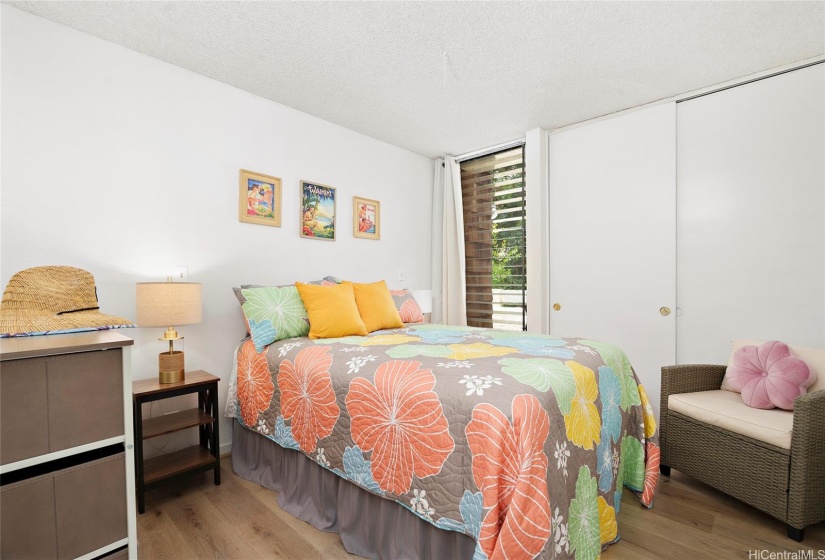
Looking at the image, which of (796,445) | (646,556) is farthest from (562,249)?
(646,556)

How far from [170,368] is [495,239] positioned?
125 inches

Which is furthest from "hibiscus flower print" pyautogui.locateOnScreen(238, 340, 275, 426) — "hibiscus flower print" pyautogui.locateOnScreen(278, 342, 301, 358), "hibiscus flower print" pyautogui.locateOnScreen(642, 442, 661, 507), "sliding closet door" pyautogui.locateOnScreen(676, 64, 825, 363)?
"sliding closet door" pyautogui.locateOnScreen(676, 64, 825, 363)

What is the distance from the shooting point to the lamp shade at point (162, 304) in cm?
210

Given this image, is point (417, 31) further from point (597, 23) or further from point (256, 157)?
point (256, 157)

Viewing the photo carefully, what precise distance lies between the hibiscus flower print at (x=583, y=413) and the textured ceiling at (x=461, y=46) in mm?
1884

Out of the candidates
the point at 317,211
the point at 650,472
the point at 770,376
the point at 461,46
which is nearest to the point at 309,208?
the point at 317,211

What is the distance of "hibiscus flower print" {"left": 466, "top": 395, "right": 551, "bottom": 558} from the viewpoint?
117 centimetres

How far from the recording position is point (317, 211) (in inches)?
132

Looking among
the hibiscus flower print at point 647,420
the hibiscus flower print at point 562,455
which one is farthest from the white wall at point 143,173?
the hibiscus flower print at point 647,420

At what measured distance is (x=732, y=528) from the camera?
73.1 inches

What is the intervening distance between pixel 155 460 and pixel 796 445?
331 centimetres

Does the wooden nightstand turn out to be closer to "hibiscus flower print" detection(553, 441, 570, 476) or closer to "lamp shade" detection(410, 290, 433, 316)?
"hibiscus flower print" detection(553, 441, 570, 476)

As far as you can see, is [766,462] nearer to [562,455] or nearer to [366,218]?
[562,455]

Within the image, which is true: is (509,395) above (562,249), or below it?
below
